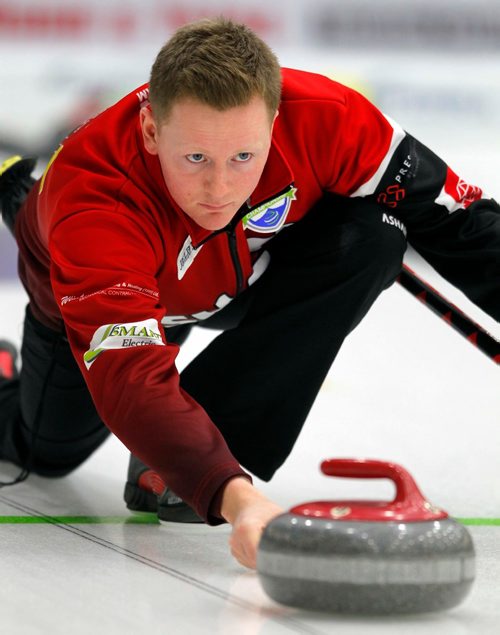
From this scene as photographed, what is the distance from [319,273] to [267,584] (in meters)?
0.82

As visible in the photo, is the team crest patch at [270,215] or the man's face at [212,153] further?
the team crest patch at [270,215]

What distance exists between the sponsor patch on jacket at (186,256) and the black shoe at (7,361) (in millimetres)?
1058

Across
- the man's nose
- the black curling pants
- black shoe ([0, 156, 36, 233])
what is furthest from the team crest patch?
black shoe ([0, 156, 36, 233])

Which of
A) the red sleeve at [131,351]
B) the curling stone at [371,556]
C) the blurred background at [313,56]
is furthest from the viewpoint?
the blurred background at [313,56]

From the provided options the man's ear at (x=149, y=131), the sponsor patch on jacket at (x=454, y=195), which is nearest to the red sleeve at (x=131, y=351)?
the man's ear at (x=149, y=131)

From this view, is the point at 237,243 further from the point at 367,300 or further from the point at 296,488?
the point at 296,488

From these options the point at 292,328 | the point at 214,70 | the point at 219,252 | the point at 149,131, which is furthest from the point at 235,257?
the point at 214,70

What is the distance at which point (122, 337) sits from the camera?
1476mm

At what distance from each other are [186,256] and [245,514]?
572 millimetres

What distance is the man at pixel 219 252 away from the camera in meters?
1.46

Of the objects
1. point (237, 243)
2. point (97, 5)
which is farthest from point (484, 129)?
point (237, 243)

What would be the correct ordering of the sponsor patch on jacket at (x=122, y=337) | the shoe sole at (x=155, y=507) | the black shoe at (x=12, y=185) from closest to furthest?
the sponsor patch on jacket at (x=122, y=337) < the shoe sole at (x=155, y=507) < the black shoe at (x=12, y=185)

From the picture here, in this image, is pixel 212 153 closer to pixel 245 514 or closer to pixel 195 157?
pixel 195 157

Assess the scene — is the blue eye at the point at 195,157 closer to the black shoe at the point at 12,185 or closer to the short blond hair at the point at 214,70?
the short blond hair at the point at 214,70
